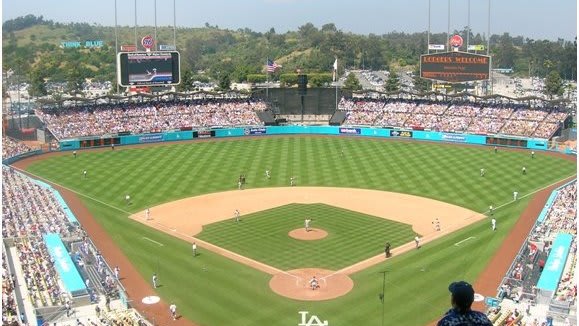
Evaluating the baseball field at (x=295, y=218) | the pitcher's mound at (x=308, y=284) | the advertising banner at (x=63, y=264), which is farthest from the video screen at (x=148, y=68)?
the pitcher's mound at (x=308, y=284)

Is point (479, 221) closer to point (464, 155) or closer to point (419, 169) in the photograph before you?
point (419, 169)

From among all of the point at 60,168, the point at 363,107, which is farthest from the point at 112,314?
the point at 363,107

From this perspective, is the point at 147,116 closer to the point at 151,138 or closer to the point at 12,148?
the point at 151,138

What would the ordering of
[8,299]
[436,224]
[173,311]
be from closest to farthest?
[8,299]
[173,311]
[436,224]

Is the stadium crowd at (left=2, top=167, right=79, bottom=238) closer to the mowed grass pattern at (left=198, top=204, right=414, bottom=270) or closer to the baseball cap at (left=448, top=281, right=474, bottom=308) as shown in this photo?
the mowed grass pattern at (left=198, top=204, right=414, bottom=270)

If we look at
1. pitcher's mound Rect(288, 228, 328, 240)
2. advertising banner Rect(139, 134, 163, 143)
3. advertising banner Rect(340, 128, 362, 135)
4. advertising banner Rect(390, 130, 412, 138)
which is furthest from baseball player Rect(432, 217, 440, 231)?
advertising banner Rect(139, 134, 163, 143)

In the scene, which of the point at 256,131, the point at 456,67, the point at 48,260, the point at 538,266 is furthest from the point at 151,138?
the point at 538,266

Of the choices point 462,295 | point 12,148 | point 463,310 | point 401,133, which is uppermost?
point 462,295
